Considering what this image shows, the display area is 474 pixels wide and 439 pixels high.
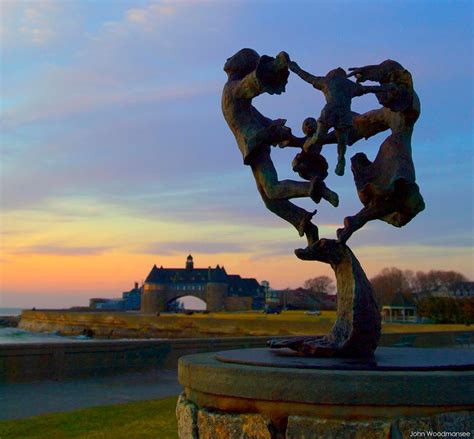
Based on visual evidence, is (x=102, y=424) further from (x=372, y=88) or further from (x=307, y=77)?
(x=372, y=88)

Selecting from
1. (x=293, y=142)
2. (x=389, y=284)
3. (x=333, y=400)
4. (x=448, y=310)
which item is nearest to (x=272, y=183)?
(x=293, y=142)

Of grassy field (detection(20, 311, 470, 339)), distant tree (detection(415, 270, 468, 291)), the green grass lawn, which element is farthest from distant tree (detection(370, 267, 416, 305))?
the green grass lawn

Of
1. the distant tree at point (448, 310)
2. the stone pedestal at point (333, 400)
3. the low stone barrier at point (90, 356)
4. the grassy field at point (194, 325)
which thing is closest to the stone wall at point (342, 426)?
the stone pedestal at point (333, 400)

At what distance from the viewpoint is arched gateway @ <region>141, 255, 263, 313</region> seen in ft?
326

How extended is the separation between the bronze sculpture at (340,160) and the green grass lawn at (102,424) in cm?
266

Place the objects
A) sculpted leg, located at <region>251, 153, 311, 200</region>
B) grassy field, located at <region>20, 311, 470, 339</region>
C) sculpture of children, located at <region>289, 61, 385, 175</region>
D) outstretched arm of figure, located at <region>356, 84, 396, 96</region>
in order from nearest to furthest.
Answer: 1. sculpture of children, located at <region>289, 61, 385, 175</region>
2. outstretched arm of figure, located at <region>356, 84, 396, 96</region>
3. sculpted leg, located at <region>251, 153, 311, 200</region>
4. grassy field, located at <region>20, 311, 470, 339</region>

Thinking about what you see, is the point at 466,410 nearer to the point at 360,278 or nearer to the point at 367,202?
the point at 360,278

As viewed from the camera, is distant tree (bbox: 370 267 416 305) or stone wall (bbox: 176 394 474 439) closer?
stone wall (bbox: 176 394 474 439)

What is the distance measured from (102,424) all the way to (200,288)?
313 ft

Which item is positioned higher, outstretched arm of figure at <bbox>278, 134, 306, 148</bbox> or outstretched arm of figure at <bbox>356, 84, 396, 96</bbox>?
outstretched arm of figure at <bbox>356, 84, 396, 96</bbox>

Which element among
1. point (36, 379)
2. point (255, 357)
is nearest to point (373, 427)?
point (255, 357)

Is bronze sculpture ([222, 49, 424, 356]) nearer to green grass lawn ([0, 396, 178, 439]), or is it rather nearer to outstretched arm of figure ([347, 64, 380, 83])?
outstretched arm of figure ([347, 64, 380, 83])

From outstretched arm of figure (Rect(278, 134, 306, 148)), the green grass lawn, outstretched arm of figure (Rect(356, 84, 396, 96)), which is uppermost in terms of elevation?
outstretched arm of figure (Rect(356, 84, 396, 96))

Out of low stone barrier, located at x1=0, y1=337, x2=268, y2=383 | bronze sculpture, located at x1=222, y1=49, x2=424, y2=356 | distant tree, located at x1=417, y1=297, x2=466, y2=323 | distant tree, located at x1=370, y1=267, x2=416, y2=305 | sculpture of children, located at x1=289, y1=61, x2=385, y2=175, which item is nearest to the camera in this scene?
sculpture of children, located at x1=289, y1=61, x2=385, y2=175
